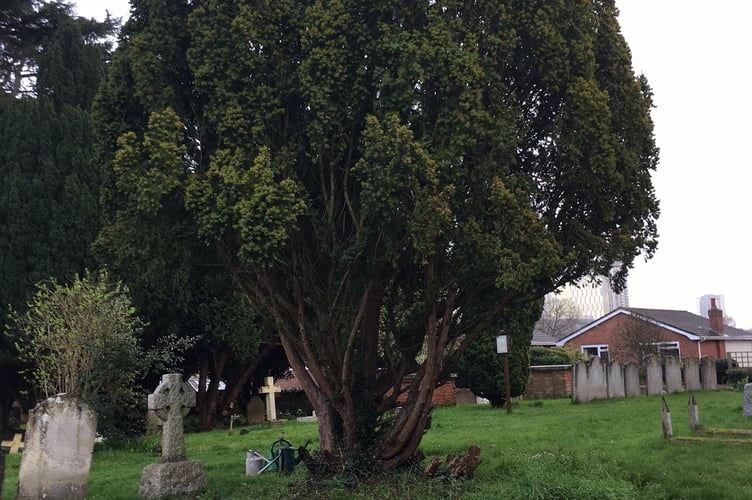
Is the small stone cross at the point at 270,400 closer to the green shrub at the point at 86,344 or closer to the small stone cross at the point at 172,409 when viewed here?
the green shrub at the point at 86,344

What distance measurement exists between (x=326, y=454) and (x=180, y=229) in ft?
11.8

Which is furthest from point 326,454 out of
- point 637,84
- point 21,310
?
point 21,310

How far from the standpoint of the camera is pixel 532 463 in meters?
9.48

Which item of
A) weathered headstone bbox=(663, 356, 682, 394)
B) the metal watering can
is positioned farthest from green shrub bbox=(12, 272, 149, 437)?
weathered headstone bbox=(663, 356, 682, 394)

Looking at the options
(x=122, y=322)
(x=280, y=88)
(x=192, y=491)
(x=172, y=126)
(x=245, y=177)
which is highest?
(x=280, y=88)

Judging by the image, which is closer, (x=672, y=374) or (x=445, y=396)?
(x=445, y=396)

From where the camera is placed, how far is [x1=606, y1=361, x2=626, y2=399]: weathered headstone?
22.7 meters

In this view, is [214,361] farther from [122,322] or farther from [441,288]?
[441,288]

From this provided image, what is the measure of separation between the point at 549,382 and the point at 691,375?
537cm

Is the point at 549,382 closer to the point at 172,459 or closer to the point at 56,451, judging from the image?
the point at 172,459

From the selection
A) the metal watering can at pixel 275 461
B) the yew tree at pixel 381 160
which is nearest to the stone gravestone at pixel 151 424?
the metal watering can at pixel 275 461

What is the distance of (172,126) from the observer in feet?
27.2

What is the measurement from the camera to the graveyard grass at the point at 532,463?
8.07m

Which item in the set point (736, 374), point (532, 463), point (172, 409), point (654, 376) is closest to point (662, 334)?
point (736, 374)
